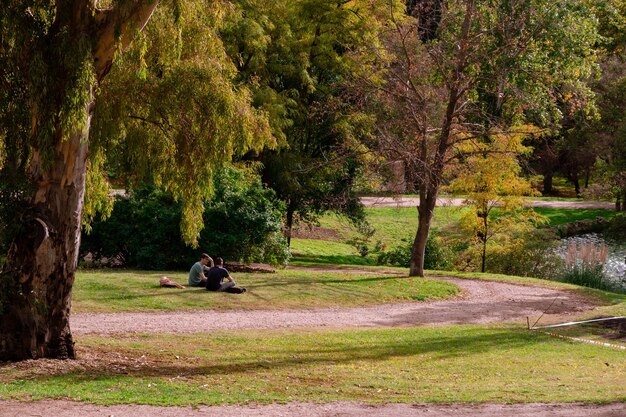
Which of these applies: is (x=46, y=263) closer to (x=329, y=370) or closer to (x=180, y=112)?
(x=329, y=370)

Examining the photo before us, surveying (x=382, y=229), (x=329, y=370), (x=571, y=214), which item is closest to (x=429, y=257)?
(x=382, y=229)

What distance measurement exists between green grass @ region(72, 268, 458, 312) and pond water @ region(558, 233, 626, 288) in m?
10.1

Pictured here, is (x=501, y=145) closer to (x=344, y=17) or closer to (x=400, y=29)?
(x=344, y=17)

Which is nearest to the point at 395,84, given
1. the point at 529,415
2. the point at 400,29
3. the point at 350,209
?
the point at 400,29

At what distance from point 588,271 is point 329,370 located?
1922cm

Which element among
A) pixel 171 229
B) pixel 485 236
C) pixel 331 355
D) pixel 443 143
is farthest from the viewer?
pixel 485 236

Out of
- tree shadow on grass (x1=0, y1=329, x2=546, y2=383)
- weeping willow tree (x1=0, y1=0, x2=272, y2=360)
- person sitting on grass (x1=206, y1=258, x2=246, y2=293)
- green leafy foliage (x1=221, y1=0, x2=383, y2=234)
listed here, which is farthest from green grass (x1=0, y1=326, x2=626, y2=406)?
green leafy foliage (x1=221, y1=0, x2=383, y2=234)

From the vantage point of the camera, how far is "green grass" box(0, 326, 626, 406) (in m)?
12.0

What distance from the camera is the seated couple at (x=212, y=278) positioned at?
2225 centimetres

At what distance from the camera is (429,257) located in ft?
123

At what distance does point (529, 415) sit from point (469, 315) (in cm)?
1153

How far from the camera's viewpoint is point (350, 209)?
126 ft

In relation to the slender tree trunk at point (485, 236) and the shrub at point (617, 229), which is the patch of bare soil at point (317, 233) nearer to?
the slender tree trunk at point (485, 236)

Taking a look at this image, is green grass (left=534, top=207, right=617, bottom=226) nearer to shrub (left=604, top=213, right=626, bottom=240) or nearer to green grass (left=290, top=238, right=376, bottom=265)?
shrub (left=604, top=213, right=626, bottom=240)
